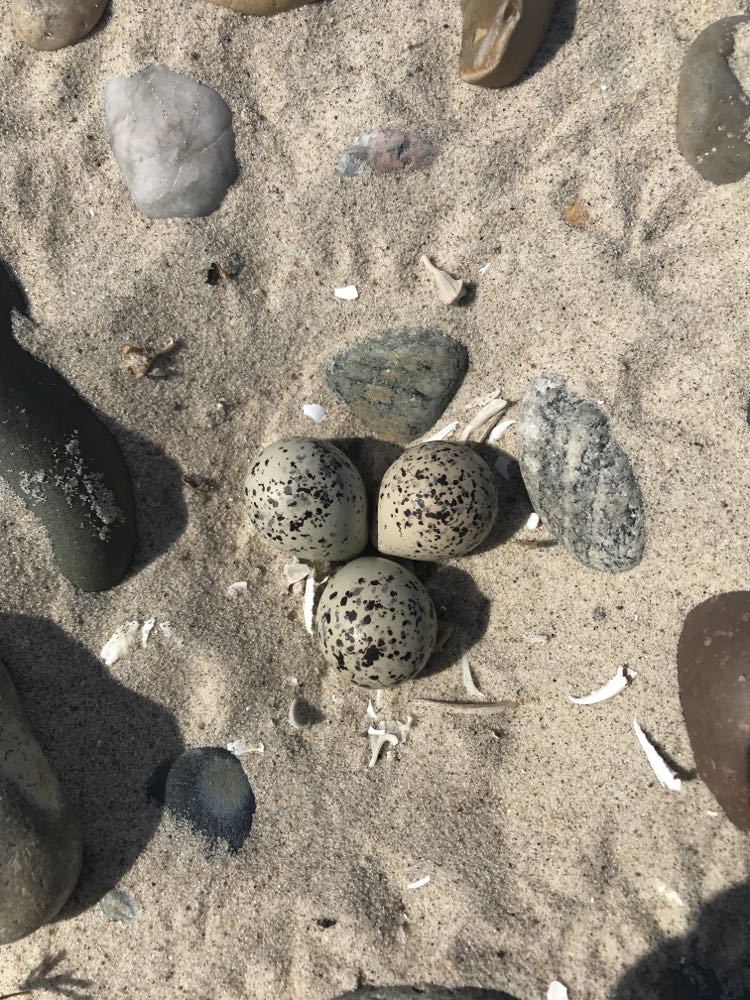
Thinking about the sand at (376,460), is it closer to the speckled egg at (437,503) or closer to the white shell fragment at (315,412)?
Answer: the white shell fragment at (315,412)

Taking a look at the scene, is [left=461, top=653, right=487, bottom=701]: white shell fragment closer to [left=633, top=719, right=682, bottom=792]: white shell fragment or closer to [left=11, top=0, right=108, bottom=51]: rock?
[left=633, top=719, right=682, bottom=792]: white shell fragment

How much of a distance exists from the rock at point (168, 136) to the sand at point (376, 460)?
73 millimetres

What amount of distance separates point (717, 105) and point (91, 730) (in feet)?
9.93

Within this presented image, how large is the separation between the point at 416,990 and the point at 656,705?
1213 mm

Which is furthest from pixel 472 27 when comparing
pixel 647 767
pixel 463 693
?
pixel 647 767

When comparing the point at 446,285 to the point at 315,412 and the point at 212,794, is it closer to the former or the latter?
the point at 315,412

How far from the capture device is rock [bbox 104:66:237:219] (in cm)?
248

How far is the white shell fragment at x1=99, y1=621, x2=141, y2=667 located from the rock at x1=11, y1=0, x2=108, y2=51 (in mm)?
2128

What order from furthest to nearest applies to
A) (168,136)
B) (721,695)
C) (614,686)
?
1. (168,136)
2. (614,686)
3. (721,695)

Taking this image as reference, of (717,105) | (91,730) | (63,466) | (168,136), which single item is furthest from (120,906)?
(717,105)

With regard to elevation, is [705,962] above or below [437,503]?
below

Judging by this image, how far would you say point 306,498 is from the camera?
2.29 meters

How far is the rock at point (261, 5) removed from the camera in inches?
96.3

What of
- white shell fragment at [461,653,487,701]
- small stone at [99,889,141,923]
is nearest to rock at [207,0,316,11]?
white shell fragment at [461,653,487,701]
